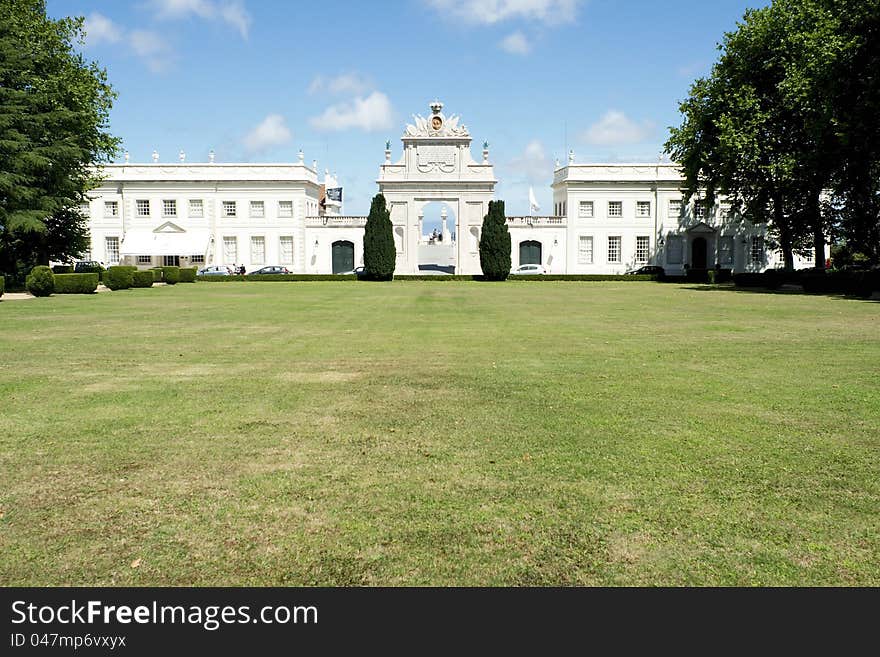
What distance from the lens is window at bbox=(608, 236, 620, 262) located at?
219 ft

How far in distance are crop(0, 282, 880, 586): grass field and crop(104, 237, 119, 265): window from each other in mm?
57655

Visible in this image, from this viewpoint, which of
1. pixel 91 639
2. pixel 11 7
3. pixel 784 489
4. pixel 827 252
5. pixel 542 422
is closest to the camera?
pixel 91 639

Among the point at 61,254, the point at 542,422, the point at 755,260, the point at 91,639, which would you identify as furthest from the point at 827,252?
the point at 91,639

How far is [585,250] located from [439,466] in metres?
62.3

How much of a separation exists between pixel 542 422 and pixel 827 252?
75448 millimetres

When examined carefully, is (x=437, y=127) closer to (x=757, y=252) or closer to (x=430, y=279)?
(x=430, y=279)

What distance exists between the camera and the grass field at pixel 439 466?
165 inches

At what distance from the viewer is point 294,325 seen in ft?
59.5

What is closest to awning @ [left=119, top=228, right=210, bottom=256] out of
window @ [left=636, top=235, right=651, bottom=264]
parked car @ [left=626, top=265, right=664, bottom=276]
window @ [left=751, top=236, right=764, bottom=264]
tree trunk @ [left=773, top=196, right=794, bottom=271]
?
parked car @ [left=626, top=265, right=664, bottom=276]

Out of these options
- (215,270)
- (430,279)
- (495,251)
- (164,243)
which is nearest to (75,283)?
(430,279)

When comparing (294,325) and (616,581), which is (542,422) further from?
(294,325)

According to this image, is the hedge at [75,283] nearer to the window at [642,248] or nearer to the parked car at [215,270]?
the parked car at [215,270]

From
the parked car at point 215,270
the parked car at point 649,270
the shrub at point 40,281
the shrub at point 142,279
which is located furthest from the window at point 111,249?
the parked car at point 649,270

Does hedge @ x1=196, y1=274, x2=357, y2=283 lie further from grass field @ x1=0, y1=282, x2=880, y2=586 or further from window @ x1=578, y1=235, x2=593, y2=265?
grass field @ x1=0, y1=282, x2=880, y2=586
